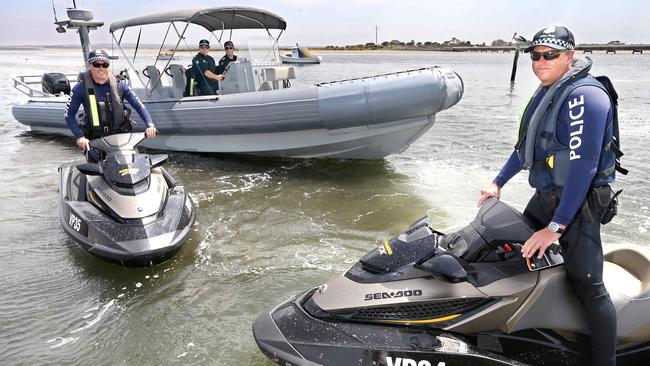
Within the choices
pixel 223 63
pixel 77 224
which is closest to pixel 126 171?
pixel 77 224

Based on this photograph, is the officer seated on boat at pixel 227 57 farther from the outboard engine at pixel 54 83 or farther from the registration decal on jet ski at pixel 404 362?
the registration decal on jet ski at pixel 404 362

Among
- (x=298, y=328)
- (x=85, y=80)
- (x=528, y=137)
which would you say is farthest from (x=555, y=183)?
(x=85, y=80)

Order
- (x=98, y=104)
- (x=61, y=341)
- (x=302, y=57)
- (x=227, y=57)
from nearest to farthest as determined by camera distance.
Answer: (x=61, y=341) < (x=98, y=104) < (x=227, y=57) < (x=302, y=57)

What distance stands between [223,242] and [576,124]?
3568mm

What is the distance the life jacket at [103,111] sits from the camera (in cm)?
453

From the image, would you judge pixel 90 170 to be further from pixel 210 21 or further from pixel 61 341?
pixel 210 21

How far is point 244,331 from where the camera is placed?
10.2 ft

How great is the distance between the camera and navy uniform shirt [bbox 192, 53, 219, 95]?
25.1 feet

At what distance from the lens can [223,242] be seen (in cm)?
462

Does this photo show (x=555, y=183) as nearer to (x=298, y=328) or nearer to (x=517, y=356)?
(x=517, y=356)

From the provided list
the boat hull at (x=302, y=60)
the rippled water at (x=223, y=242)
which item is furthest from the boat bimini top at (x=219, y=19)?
the boat hull at (x=302, y=60)

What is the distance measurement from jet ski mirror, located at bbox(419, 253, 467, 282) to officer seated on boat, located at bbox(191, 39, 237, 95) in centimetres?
636

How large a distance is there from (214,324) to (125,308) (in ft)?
2.52

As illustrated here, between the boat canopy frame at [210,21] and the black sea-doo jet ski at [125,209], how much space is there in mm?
3392
